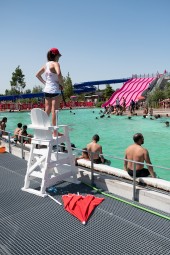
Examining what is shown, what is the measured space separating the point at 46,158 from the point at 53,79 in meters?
1.58

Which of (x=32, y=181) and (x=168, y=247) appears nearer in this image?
(x=168, y=247)

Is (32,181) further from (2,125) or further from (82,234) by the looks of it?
(2,125)

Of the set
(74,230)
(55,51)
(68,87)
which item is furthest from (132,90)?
(74,230)

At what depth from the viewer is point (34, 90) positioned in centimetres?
7588

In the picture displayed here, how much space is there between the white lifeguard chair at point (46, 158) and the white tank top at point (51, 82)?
0.64 meters

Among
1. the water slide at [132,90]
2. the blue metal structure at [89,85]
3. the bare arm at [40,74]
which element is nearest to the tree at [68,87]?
the blue metal structure at [89,85]

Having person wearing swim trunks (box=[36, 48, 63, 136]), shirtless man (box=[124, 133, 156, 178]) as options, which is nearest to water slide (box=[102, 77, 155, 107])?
shirtless man (box=[124, 133, 156, 178])

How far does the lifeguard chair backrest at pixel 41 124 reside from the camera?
4.71m

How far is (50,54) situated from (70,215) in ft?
9.96

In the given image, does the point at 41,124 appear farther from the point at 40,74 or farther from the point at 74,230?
the point at 74,230

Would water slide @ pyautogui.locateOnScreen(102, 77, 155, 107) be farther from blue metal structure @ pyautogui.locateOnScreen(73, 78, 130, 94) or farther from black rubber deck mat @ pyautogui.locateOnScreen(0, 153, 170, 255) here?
black rubber deck mat @ pyautogui.locateOnScreen(0, 153, 170, 255)

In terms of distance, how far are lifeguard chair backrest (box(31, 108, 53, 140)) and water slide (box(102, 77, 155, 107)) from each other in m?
37.7

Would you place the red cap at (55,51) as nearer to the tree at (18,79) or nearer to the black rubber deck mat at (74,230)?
the black rubber deck mat at (74,230)

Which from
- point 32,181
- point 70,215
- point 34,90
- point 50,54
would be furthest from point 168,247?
point 34,90
